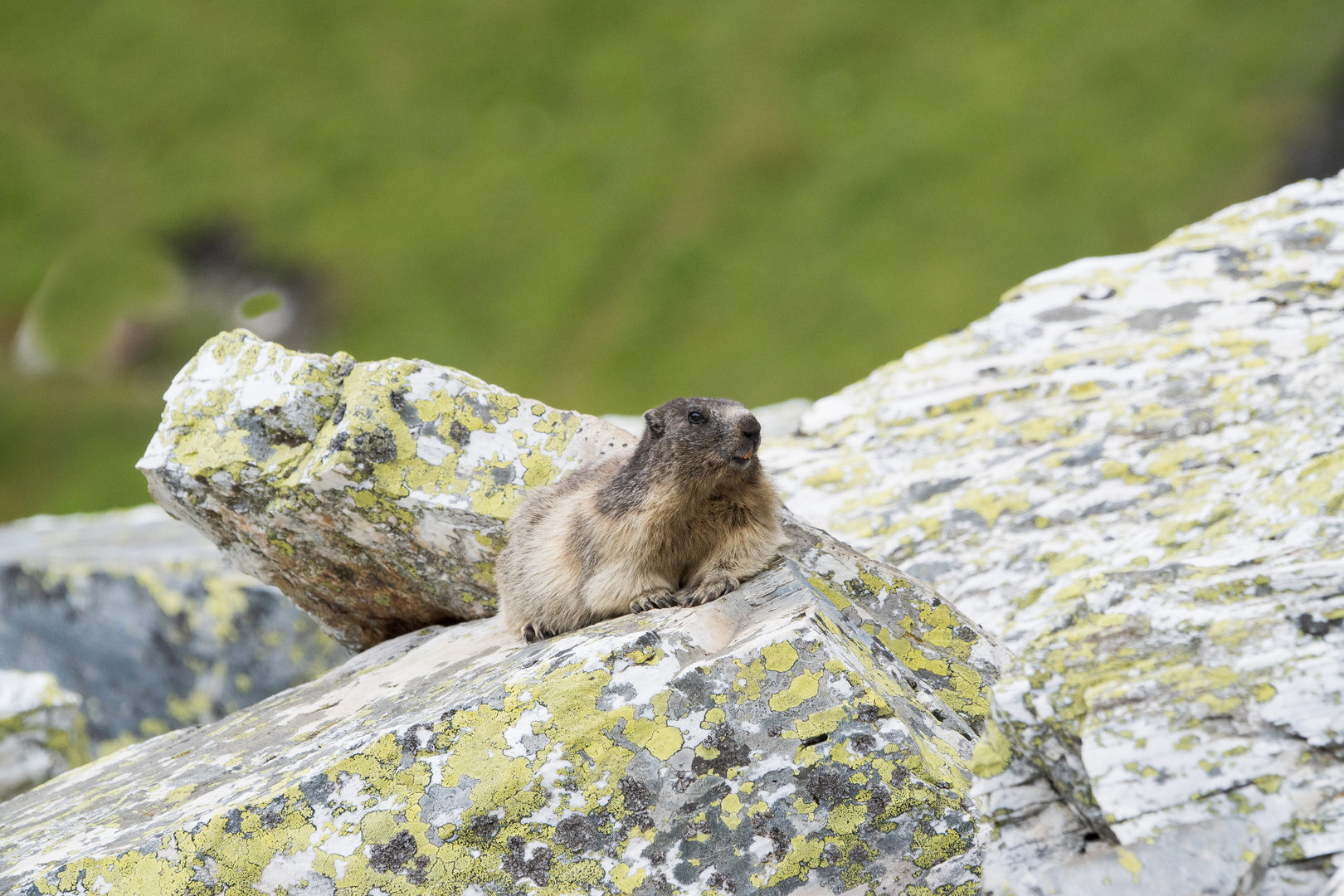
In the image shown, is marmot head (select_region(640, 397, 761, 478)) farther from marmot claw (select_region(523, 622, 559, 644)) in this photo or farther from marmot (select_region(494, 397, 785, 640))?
marmot claw (select_region(523, 622, 559, 644))

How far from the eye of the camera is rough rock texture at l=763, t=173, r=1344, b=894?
4.31 metres

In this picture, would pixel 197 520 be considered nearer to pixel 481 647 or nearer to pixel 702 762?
pixel 481 647

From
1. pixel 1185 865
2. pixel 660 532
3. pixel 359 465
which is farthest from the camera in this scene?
pixel 359 465

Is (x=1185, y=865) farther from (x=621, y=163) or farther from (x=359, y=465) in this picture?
(x=621, y=163)

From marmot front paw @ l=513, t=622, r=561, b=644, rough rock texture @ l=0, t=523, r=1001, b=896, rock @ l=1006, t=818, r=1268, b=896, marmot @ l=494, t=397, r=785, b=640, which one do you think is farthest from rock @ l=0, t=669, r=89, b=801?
rock @ l=1006, t=818, r=1268, b=896

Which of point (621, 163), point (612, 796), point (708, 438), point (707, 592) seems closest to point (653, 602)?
point (707, 592)

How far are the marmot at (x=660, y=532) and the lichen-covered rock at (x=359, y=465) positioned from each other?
725 millimetres

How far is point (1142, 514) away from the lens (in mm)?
9938

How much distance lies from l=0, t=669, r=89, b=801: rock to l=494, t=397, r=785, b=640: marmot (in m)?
5.19

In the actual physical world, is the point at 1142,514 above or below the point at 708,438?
below

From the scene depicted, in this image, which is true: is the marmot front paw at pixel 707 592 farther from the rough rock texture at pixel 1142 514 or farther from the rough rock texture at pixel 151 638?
the rough rock texture at pixel 151 638

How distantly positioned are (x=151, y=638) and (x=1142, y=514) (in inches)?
399

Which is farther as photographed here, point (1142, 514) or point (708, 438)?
point (1142, 514)

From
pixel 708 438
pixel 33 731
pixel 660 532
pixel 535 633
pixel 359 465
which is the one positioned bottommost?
pixel 535 633
